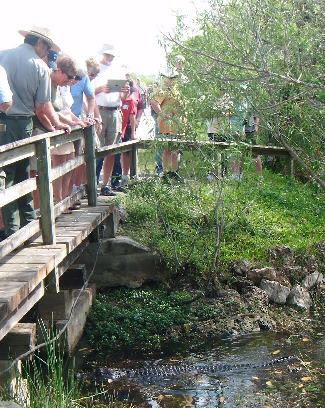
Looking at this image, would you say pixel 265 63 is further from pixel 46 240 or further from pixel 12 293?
pixel 12 293

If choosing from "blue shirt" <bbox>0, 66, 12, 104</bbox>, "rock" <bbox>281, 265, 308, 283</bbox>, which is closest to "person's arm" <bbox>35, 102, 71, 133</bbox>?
"blue shirt" <bbox>0, 66, 12, 104</bbox>

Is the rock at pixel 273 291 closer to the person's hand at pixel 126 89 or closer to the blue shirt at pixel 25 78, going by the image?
the person's hand at pixel 126 89

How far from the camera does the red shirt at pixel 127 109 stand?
11570 millimetres

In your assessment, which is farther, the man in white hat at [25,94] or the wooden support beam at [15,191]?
the man in white hat at [25,94]

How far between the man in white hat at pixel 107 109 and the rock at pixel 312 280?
2.76 metres

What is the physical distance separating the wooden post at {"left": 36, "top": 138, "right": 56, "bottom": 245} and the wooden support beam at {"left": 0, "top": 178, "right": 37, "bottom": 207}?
0.38 ft

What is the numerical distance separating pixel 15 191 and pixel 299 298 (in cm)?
471

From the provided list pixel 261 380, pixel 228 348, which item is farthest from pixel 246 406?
pixel 228 348

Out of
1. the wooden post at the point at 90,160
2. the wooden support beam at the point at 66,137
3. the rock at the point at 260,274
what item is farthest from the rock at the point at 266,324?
the wooden support beam at the point at 66,137

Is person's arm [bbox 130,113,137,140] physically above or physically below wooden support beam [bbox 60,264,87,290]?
above

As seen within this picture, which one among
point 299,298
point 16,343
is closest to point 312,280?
point 299,298

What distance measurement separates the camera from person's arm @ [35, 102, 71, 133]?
23.1ft

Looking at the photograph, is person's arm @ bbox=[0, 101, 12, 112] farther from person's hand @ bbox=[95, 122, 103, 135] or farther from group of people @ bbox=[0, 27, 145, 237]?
person's hand @ bbox=[95, 122, 103, 135]

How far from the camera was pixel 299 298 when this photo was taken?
375 inches
